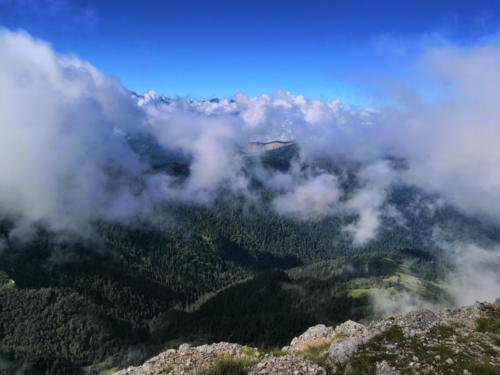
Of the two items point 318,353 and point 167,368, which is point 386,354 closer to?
point 318,353

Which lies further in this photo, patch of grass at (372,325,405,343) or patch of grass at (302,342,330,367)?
patch of grass at (302,342,330,367)

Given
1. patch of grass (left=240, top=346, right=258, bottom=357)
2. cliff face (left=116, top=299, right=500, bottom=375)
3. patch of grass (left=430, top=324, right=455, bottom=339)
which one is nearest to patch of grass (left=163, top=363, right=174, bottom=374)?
cliff face (left=116, top=299, right=500, bottom=375)

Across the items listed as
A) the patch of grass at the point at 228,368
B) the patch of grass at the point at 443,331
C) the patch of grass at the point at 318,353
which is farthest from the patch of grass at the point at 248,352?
the patch of grass at the point at 443,331

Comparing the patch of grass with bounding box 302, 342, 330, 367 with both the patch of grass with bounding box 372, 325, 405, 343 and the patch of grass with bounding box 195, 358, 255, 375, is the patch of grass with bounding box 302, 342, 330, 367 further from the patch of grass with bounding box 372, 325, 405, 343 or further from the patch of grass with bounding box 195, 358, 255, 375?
the patch of grass with bounding box 195, 358, 255, 375

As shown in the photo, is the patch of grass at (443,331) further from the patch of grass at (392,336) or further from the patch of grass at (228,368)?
the patch of grass at (228,368)

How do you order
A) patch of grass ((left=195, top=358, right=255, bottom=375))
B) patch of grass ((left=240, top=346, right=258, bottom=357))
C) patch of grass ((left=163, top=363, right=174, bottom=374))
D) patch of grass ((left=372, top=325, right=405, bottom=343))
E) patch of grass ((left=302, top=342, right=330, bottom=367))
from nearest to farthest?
1. patch of grass ((left=372, top=325, right=405, bottom=343))
2. patch of grass ((left=195, top=358, right=255, bottom=375))
3. patch of grass ((left=302, top=342, right=330, bottom=367))
4. patch of grass ((left=163, top=363, right=174, bottom=374))
5. patch of grass ((left=240, top=346, right=258, bottom=357))

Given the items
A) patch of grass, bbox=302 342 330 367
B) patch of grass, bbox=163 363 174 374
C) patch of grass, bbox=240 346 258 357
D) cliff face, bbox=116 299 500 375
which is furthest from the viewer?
patch of grass, bbox=240 346 258 357

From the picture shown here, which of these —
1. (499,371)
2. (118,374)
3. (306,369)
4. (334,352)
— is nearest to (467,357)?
(499,371)

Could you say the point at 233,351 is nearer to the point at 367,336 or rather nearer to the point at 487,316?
the point at 367,336
